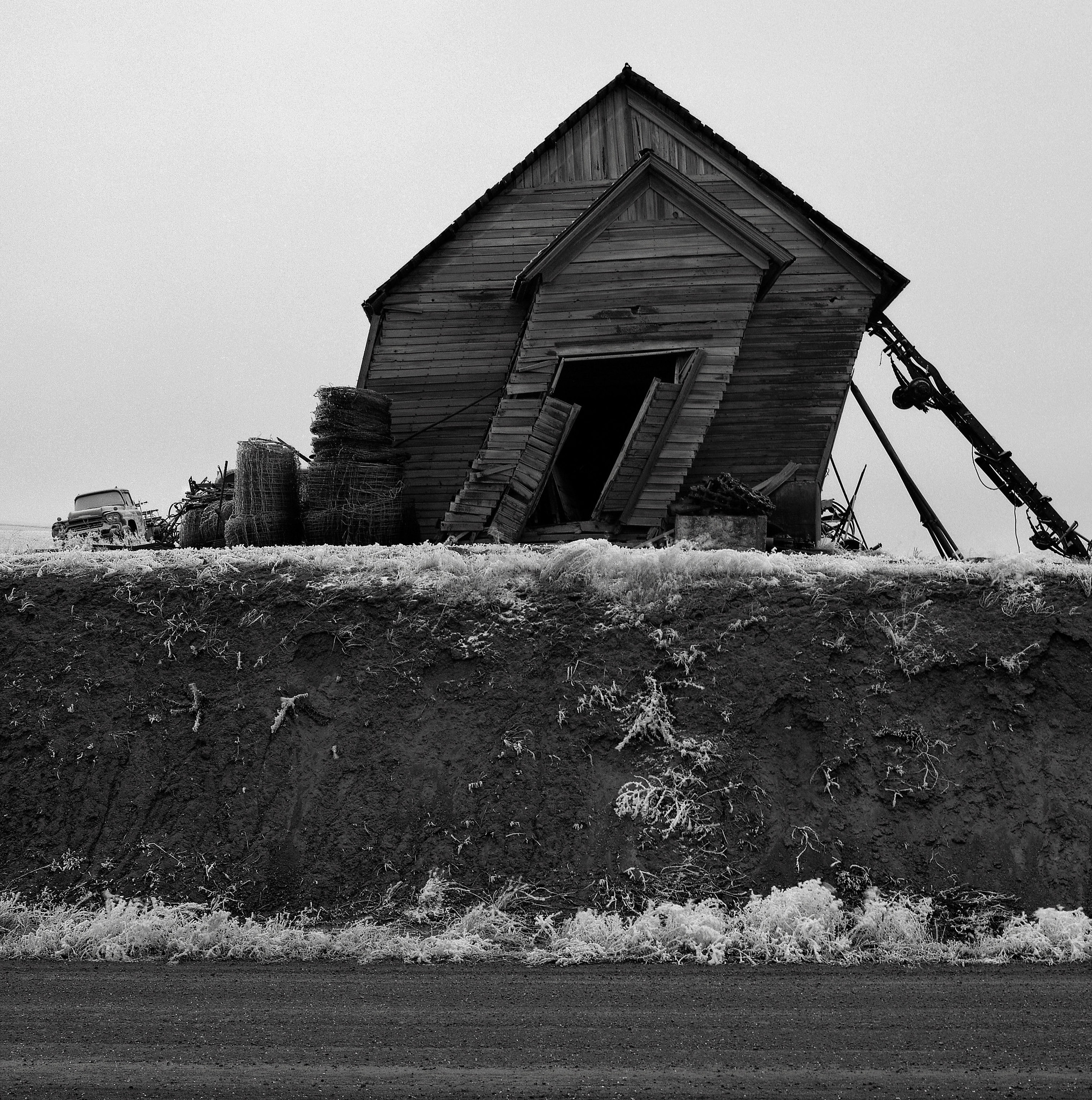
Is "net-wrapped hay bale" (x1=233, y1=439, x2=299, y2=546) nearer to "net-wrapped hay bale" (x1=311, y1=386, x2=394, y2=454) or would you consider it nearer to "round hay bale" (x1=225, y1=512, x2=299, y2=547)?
"round hay bale" (x1=225, y1=512, x2=299, y2=547)

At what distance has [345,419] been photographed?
1834 centimetres

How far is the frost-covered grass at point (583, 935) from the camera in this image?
26.0 ft

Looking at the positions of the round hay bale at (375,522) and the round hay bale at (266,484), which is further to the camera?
the round hay bale at (266,484)

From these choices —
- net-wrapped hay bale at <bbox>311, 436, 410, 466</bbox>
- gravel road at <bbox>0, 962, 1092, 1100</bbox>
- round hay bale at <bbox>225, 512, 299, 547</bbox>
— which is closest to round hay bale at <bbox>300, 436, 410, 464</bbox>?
net-wrapped hay bale at <bbox>311, 436, 410, 466</bbox>

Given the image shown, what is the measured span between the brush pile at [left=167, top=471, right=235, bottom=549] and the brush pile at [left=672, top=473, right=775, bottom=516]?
296 inches

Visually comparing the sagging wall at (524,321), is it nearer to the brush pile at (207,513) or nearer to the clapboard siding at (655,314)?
the clapboard siding at (655,314)

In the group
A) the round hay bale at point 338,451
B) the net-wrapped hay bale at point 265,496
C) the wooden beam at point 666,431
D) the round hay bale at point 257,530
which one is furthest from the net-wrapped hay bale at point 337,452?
the wooden beam at point 666,431

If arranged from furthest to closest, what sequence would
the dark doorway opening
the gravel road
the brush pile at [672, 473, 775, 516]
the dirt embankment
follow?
1. the dark doorway opening
2. the brush pile at [672, 473, 775, 516]
3. the dirt embankment
4. the gravel road

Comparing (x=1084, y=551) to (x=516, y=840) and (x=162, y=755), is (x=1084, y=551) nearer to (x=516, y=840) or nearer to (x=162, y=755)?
(x=516, y=840)

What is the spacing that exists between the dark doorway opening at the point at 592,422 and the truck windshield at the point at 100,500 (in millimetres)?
16862

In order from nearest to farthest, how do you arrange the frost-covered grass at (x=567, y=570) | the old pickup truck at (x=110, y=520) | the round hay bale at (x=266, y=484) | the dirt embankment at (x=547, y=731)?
the dirt embankment at (x=547, y=731), the frost-covered grass at (x=567, y=570), the round hay bale at (x=266, y=484), the old pickup truck at (x=110, y=520)

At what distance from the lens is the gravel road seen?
544 centimetres

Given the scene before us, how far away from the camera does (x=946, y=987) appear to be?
7090 mm

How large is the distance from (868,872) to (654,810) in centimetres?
173
